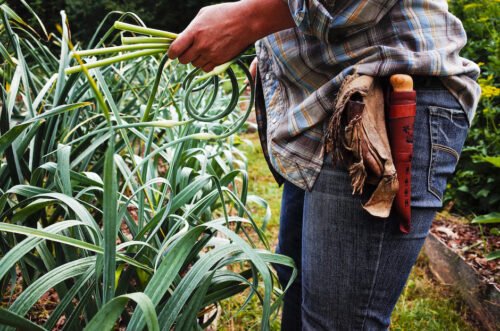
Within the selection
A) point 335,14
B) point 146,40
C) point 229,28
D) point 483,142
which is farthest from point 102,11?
point 335,14

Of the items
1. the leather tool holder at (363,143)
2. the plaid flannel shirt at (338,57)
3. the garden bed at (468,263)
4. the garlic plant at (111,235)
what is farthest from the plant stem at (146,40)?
the garden bed at (468,263)

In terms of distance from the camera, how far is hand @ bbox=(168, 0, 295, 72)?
→ 34.9 inches

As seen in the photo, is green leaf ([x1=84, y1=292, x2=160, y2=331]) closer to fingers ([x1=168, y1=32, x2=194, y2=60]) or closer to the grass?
fingers ([x1=168, y1=32, x2=194, y2=60])

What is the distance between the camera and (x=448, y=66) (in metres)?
0.88

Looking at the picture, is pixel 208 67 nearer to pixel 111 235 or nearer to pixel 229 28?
pixel 229 28

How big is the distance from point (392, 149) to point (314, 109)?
0.54 feet

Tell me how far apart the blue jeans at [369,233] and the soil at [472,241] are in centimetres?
132

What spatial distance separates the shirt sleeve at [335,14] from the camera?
0.83m

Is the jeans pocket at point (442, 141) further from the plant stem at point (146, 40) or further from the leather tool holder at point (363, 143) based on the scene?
the plant stem at point (146, 40)

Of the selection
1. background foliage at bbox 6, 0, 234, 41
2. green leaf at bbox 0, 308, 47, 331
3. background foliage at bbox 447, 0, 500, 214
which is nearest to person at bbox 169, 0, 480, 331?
green leaf at bbox 0, 308, 47, 331

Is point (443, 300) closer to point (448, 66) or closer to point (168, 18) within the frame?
point (448, 66)

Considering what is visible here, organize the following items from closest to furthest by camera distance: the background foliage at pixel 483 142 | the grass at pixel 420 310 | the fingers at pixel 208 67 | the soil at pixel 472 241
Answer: the fingers at pixel 208 67 < the grass at pixel 420 310 < the soil at pixel 472 241 < the background foliage at pixel 483 142

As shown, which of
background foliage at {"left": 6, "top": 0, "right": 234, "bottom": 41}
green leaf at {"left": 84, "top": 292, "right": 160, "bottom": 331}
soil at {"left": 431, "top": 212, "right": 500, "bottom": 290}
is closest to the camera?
green leaf at {"left": 84, "top": 292, "right": 160, "bottom": 331}

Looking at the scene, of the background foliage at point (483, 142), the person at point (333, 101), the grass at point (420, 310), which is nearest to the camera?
the person at point (333, 101)
